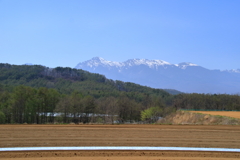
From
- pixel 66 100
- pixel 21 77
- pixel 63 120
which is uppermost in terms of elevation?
pixel 21 77

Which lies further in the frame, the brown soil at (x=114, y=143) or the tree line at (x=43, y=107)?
the tree line at (x=43, y=107)

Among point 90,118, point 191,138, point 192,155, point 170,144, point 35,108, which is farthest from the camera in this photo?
point 90,118

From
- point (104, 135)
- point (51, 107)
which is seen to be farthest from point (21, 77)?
point (104, 135)

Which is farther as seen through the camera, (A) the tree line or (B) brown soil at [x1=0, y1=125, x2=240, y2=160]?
(A) the tree line

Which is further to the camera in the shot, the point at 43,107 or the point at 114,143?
the point at 43,107

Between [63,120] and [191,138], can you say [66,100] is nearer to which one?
[63,120]

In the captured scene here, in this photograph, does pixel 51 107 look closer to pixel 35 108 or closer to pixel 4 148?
pixel 35 108

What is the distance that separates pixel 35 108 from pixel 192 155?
5111 cm

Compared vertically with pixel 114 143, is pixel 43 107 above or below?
above

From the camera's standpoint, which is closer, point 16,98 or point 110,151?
point 110,151

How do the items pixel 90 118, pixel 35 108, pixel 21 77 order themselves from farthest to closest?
pixel 21 77 → pixel 90 118 → pixel 35 108

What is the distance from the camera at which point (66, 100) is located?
59.2 meters

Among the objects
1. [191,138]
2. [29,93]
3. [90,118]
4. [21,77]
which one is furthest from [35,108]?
[21,77]

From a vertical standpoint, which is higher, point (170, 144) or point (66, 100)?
point (66, 100)
